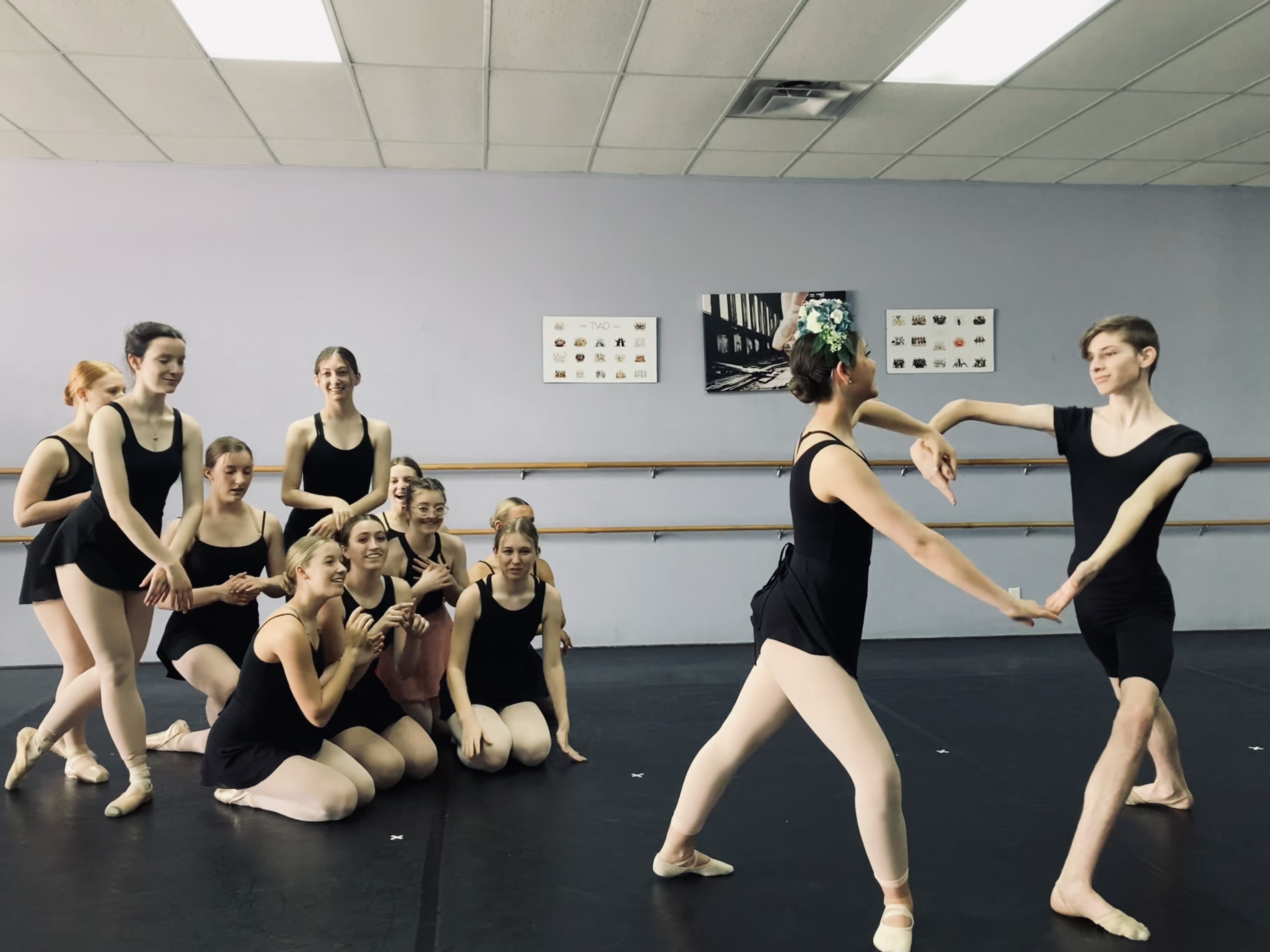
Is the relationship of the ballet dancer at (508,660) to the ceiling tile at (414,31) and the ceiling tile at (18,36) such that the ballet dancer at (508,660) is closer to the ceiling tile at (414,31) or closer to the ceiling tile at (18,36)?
the ceiling tile at (414,31)

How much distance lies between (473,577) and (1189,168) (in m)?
4.81

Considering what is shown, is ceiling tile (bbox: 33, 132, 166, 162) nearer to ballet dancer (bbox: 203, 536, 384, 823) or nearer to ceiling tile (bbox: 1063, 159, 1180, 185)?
ballet dancer (bbox: 203, 536, 384, 823)

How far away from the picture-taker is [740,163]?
5262 millimetres

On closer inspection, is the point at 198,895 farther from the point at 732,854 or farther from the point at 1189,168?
the point at 1189,168

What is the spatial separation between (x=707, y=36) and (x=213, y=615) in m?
2.87

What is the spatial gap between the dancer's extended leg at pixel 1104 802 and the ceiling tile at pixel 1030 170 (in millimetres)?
3960

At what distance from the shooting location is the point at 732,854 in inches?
98.8

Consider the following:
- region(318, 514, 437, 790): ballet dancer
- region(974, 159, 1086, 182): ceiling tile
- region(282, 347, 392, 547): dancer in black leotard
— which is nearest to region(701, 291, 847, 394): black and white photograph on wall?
region(974, 159, 1086, 182): ceiling tile

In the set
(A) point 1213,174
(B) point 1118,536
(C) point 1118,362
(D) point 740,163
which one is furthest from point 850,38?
(A) point 1213,174

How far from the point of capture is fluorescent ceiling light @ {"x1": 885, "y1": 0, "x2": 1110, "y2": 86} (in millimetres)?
3516

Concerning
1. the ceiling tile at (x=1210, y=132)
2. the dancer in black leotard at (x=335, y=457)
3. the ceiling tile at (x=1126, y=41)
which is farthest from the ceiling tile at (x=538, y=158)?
the ceiling tile at (x=1210, y=132)

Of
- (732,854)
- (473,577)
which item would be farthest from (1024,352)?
(732,854)

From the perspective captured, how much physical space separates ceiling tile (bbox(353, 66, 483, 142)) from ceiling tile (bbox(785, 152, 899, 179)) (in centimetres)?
138

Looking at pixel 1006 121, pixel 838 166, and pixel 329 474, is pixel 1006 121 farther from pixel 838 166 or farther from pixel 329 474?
pixel 329 474
